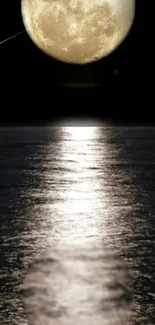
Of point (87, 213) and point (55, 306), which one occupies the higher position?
point (87, 213)

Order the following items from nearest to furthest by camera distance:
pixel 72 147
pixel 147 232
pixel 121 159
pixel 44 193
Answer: pixel 147 232, pixel 44 193, pixel 121 159, pixel 72 147

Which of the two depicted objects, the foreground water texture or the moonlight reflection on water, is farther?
the foreground water texture

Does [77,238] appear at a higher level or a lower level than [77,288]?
higher

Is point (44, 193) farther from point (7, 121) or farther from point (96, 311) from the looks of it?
point (7, 121)

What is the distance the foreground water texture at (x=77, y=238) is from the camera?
23.1ft

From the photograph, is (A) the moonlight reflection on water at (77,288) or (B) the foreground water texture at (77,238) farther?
(B) the foreground water texture at (77,238)

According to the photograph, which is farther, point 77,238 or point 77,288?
point 77,238

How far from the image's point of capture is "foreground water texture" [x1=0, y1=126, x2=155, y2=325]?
23.1 feet

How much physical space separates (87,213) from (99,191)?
5.99ft

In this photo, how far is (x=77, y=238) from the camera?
372 inches

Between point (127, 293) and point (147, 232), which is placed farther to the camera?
point (147, 232)

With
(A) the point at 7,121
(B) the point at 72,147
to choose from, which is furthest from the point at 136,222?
(A) the point at 7,121

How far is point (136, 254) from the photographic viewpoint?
877 cm

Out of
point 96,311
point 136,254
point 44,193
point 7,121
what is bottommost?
point 96,311
